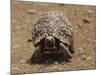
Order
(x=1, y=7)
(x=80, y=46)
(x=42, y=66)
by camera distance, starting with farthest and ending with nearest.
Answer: (x=80, y=46), (x=42, y=66), (x=1, y=7)

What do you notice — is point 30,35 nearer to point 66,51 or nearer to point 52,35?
point 52,35

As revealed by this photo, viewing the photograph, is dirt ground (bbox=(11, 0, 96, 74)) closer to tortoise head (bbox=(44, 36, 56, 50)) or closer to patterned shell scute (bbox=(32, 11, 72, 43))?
patterned shell scute (bbox=(32, 11, 72, 43))

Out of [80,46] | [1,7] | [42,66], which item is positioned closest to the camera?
[1,7]

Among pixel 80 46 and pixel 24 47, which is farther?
pixel 80 46

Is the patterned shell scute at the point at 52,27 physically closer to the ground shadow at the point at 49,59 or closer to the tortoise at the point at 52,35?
the tortoise at the point at 52,35

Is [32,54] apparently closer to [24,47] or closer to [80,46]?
[24,47]

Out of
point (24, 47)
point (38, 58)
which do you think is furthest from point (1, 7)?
point (38, 58)
